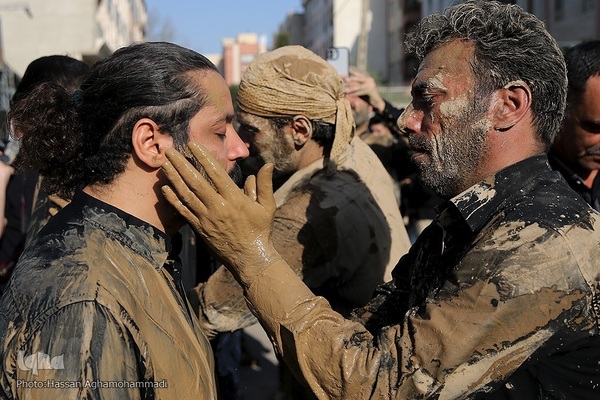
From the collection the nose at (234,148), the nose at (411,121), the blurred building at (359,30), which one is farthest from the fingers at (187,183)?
the blurred building at (359,30)

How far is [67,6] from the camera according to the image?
2247 cm

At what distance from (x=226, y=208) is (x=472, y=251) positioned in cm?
67

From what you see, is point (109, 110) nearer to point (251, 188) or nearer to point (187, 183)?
point (187, 183)

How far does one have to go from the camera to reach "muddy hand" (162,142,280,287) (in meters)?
1.73

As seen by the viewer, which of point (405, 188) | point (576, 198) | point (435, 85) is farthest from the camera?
point (405, 188)

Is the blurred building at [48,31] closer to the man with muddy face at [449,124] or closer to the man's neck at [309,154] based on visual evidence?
the man's neck at [309,154]

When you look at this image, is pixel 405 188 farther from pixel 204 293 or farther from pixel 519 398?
pixel 519 398

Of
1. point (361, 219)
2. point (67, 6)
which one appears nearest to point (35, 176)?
point (361, 219)

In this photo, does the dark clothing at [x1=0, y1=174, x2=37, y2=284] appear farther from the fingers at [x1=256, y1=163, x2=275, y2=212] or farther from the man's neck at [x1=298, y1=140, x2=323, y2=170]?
the fingers at [x1=256, y1=163, x2=275, y2=212]

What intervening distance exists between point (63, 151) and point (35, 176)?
202 cm

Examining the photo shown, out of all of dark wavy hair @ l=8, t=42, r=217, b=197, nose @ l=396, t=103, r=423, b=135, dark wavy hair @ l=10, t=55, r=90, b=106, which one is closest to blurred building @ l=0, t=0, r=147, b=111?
dark wavy hair @ l=10, t=55, r=90, b=106

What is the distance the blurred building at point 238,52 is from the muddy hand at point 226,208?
71417 millimetres

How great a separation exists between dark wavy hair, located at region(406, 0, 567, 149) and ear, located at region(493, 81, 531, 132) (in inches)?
0.8

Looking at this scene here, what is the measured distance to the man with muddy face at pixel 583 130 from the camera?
348 centimetres
